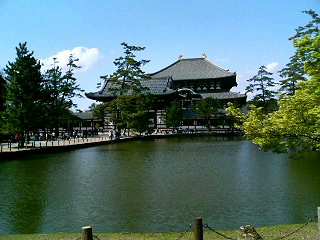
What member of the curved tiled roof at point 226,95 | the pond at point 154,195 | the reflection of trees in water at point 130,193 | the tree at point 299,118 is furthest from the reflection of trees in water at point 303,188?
the curved tiled roof at point 226,95

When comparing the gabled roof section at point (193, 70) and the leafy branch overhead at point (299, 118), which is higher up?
the gabled roof section at point (193, 70)

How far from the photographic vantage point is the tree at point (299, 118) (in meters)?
11.9

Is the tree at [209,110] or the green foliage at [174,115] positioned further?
the tree at [209,110]

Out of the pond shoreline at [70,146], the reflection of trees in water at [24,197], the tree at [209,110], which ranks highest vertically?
the tree at [209,110]

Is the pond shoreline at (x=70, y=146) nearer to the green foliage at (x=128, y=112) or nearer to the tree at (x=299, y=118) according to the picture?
the green foliage at (x=128, y=112)

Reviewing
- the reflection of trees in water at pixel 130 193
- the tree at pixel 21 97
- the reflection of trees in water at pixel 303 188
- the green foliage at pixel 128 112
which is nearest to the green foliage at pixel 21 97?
the tree at pixel 21 97

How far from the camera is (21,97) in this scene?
30875 millimetres

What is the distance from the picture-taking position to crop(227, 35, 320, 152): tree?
1193cm

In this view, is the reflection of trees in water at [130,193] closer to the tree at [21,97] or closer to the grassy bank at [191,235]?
the grassy bank at [191,235]

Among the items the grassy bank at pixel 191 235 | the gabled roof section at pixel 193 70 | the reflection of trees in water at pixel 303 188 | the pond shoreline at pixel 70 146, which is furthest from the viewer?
the gabled roof section at pixel 193 70

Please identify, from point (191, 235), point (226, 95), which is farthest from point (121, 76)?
point (191, 235)

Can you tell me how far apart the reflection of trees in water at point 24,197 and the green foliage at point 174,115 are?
120ft

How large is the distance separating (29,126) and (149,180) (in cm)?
1709

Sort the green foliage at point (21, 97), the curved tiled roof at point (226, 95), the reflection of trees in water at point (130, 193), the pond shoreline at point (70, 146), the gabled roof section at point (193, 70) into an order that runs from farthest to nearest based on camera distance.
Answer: the gabled roof section at point (193, 70) → the curved tiled roof at point (226, 95) → the green foliage at point (21, 97) → the pond shoreline at point (70, 146) → the reflection of trees in water at point (130, 193)
